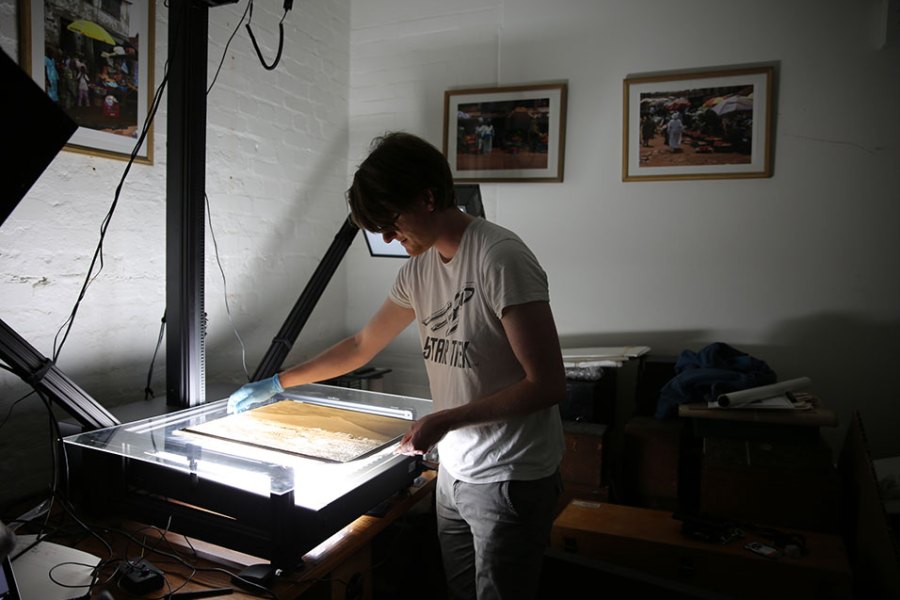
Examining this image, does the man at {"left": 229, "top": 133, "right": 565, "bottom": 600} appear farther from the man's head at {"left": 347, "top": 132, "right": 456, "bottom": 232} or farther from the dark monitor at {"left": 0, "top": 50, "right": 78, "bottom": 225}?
the dark monitor at {"left": 0, "top": 50, "right": 78, "bottom": 225}

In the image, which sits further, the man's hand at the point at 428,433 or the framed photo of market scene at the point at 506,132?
the framed photo of market scene at the point at 506,132

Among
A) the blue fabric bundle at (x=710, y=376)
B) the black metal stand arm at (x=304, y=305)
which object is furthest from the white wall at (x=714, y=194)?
the black metal stand arm at (x=304, y=305)

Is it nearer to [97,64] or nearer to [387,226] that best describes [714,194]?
[387,226]

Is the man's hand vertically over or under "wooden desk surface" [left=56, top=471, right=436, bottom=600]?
over

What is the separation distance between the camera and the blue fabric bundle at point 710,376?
2.21m

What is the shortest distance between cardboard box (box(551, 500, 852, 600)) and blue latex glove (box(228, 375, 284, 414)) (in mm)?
1025

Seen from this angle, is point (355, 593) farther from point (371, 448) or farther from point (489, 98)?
point (489, 98)

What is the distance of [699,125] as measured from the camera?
8.52 feet

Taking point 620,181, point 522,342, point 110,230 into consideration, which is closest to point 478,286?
point 522,342

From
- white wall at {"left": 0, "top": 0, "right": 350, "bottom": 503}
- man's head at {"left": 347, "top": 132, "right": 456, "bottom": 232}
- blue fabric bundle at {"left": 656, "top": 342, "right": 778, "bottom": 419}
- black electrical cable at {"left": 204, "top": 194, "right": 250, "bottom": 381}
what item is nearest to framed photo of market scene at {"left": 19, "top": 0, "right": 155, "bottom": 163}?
white wall at {"left": 0, "top": 0, "right": 350, "bottom": 503}

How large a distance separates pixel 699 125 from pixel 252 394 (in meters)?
A: 2.14

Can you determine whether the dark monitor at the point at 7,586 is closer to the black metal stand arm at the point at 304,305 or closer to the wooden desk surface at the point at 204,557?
the wooden desk surface at the point at 204,557

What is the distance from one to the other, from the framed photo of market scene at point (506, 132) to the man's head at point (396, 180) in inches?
67.0

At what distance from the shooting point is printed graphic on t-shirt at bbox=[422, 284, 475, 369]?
1.24 metres
